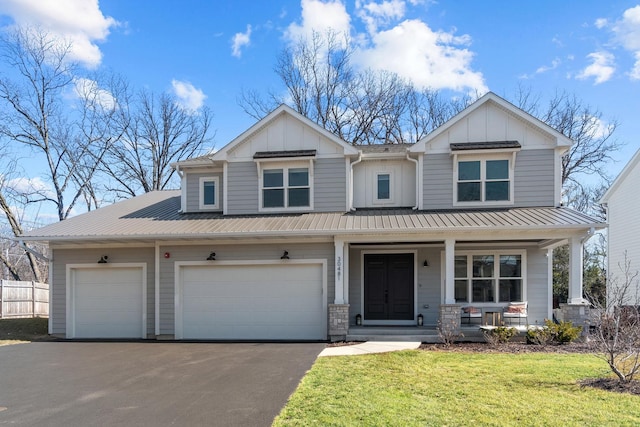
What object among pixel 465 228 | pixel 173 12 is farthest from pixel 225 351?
pixel 173 12

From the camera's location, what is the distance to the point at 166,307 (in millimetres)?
12422

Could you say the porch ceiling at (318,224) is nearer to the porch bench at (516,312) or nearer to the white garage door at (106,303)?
the white garage door at (106,303)

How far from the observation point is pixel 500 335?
34.3 ft

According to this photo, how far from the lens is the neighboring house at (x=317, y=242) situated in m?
12.0

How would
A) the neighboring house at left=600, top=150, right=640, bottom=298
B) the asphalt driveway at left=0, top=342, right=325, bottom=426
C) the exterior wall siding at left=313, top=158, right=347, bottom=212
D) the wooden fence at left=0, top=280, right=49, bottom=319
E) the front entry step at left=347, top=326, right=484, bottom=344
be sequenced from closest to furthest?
the asphalt driveway at left=0, top=342, right=325, bottom=426 → the front entry step at left=347, top=326, right=484, bottom=344 → the exterior wall siding at left=313, top=158, right=347, bottom=212 → the wooden fence at left=0, top=280, right=49, bottom=319 → the neighboring house at left=600, top=150, right=640, bottom=298

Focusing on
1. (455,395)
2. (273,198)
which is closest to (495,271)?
(273,198)

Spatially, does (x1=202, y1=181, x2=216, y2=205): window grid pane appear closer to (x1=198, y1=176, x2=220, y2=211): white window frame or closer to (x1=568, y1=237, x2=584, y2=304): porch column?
(x1=198, y1=176, x2=220, y2=211): white window frame

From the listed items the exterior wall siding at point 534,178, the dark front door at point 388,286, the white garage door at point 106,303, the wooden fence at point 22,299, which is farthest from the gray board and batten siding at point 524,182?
the wooden fence at point 22,299

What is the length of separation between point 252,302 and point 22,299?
12286mm

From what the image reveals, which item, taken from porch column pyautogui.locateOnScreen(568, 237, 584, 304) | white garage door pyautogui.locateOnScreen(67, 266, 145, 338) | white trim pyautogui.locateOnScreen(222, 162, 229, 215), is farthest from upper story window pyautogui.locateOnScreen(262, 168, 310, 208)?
porch column pyautogui.locateOnScreen(568, 237, 584, 304)

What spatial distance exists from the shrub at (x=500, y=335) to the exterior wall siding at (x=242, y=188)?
284 inches

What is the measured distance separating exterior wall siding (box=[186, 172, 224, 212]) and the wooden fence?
948 cm

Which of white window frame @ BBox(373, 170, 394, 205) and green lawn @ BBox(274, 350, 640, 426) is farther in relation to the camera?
white window frame @ BBox(373, 170, 394, 205)

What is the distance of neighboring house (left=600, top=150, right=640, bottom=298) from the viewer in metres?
19.1
